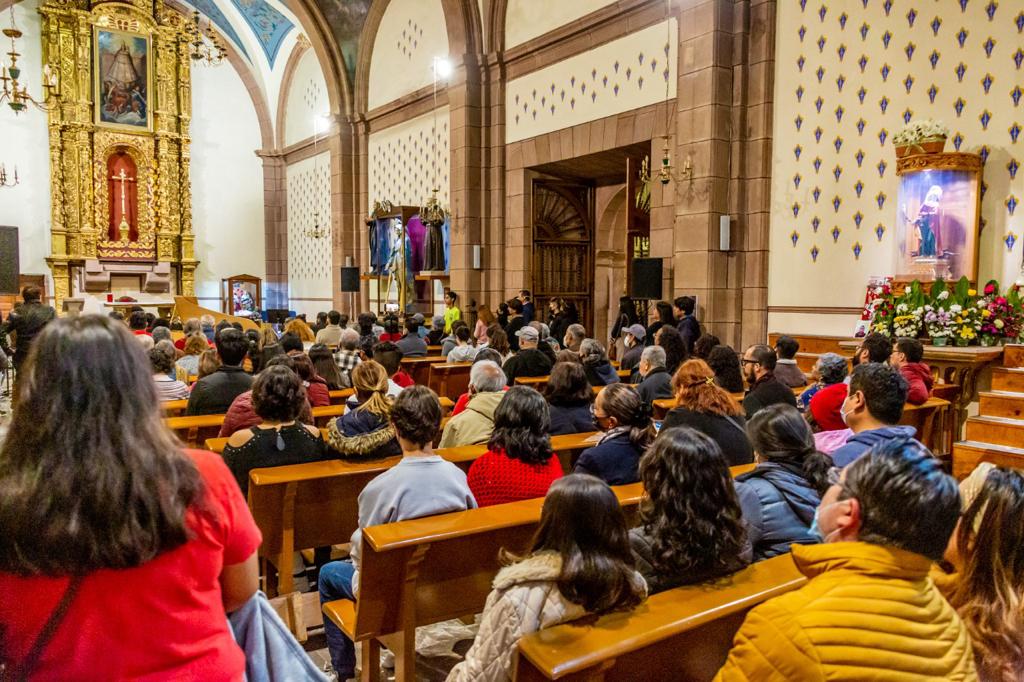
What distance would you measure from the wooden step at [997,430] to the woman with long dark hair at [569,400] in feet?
11.5

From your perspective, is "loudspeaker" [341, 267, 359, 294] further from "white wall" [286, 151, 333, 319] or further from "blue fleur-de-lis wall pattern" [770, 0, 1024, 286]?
"blue fleur-de-lis wall pattern" [770, 0, 1024, 286]

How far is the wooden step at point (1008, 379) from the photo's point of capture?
5.84 metres

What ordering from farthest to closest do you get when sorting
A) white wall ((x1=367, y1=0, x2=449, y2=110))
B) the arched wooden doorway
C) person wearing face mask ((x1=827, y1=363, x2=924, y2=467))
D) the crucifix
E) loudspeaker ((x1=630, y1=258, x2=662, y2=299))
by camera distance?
the crucifix, white wall ((x1=367, y1=0, x2=449, y2=110)), the arched wooden doorway, loudspeaker ((x1=630, y1=258, x2=662, y2=299)), person wearing face mask ((x1=827, y1=363, x2=924, y2=467))

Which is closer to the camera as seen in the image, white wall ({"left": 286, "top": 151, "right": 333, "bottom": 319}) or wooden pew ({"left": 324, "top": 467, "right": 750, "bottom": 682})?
wooden pew ({"left": 324, "top": 467, "right": 750, "bottom": 682})

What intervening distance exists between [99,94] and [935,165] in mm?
17987

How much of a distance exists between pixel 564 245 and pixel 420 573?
33.7 feet

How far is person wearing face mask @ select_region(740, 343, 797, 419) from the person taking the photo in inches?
173

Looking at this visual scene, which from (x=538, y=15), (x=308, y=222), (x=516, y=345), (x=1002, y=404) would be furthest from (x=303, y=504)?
(x=308, y=222)

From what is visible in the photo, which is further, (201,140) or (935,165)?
(201,140)

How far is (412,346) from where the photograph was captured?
8.27 metres

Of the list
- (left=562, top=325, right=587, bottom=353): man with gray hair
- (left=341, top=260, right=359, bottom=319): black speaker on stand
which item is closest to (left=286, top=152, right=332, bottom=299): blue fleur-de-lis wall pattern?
(left=341, top=260, right=359, bottom=319): black speaker on stand

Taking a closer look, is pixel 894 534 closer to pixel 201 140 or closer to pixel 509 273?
pixel 509 273

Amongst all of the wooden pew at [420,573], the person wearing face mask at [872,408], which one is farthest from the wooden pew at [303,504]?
the person wearing face mask at [872,408]

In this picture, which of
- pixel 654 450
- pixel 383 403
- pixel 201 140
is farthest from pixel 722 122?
pixel 201 140
